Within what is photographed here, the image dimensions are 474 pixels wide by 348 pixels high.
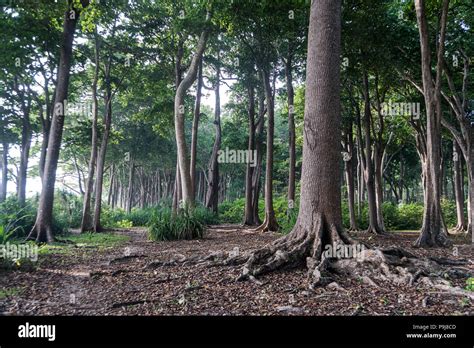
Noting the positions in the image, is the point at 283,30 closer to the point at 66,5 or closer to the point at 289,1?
the point at 289,1

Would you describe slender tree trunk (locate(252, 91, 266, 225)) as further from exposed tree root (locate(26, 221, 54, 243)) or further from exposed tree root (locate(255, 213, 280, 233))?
exposed tree root (locate(26, 221, 54, 243))

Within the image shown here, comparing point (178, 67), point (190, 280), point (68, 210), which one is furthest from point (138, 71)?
point (190, 280)

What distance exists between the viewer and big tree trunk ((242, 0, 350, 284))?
5.77m

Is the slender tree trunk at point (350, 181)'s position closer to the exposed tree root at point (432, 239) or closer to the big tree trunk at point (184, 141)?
the exposed tree root at point (432, 239)

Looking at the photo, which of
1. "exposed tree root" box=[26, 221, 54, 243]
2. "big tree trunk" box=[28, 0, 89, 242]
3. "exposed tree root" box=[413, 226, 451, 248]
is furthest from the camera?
"big tree trunk" box=[28, 0, 89, 242]

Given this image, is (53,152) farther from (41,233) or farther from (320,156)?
(320,156)

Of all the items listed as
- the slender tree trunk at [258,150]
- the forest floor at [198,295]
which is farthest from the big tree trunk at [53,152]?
the slender tree trunk at [258,150]

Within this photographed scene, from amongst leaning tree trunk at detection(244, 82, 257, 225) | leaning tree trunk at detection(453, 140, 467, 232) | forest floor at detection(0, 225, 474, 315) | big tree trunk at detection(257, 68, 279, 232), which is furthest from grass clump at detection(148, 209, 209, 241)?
leaning tree trunk at detection(453, 140, 467, 232)

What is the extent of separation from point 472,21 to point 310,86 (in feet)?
30.8

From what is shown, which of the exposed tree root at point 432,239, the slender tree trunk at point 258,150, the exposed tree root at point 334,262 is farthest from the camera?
the slender tree trunk at point 258,150

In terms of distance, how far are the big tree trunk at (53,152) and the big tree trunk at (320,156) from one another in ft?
24.3

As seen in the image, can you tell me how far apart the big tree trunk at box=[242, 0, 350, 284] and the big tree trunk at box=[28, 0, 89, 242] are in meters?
7.42

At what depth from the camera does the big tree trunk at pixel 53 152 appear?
9.66m

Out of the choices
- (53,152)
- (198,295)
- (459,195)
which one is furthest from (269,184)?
(459,195)
